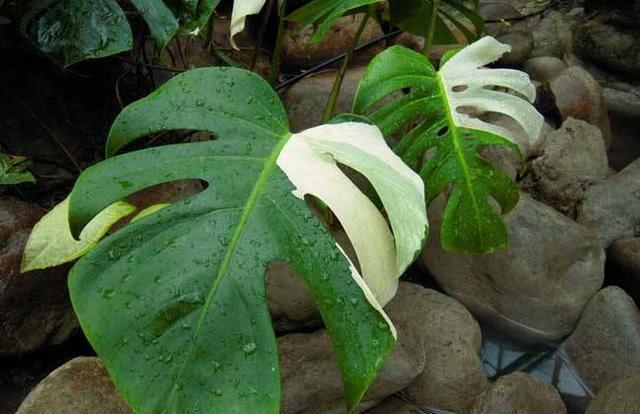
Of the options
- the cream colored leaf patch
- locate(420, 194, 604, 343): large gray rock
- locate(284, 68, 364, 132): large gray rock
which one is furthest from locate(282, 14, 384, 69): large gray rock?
the cream colored leaf patch

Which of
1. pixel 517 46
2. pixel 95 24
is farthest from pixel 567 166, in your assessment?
pixel 95 24

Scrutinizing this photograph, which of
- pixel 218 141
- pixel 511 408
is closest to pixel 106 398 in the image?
pixel 218 141

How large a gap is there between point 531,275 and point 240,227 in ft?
4.19

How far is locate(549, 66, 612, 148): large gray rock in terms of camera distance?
8.61 feet

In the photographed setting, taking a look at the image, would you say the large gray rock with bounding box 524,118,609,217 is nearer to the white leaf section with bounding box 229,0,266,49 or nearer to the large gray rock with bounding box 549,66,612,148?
the large gray rock with bounding box 549,66,612,148

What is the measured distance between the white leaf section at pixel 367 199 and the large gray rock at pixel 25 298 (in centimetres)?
77

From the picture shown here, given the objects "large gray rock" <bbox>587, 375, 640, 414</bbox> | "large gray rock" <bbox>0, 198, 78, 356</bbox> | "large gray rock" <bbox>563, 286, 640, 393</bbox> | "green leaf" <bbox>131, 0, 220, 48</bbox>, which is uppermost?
"green leaf" <bbox>131, 0, 220, 48</bbox>

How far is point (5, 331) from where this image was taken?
4.63ft

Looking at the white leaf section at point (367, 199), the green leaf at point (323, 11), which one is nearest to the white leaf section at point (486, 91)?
the green leaf at point (323, 11)

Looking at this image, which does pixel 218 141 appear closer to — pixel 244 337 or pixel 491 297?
pixel 244 337

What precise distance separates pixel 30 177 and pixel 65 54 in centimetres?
30

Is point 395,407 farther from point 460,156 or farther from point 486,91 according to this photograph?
point 486,91

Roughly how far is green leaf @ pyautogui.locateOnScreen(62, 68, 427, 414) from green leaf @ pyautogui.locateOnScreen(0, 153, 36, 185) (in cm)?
58

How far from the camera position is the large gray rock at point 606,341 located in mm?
1739
